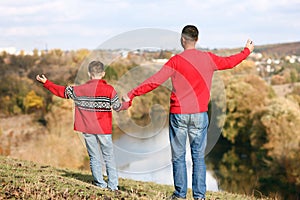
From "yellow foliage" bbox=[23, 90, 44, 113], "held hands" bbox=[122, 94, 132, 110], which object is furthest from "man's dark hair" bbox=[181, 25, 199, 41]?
"yellow foliage" bbox=[23, 90, 44, 113]

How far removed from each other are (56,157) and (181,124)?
892 inches

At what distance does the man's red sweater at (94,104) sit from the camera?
7.04m

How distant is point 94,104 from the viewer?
7043 millimetres

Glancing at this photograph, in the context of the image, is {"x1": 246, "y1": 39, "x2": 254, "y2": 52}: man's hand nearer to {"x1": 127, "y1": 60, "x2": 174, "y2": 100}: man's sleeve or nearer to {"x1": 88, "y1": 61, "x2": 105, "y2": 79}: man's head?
{"x1": 127, "y1": 60, "x2": 174, "y2": 100}: man's sleeve

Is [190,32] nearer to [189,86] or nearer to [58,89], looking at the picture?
[189,86]

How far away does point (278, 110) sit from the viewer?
144 feet

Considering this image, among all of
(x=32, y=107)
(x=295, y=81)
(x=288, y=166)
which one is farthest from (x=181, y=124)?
(x=295, y=81)

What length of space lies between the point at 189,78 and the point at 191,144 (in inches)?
38.3

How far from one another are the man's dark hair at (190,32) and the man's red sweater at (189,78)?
18 centimetres

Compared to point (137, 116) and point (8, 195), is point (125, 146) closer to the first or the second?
point (137, 116)

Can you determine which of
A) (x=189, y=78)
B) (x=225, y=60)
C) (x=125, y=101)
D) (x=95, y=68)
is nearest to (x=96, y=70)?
(x=95, y=68)

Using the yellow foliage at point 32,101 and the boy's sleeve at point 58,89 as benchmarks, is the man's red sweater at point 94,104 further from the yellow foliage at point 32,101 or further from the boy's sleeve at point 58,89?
the yellow foliage at point 32,101

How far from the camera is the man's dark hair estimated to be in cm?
649

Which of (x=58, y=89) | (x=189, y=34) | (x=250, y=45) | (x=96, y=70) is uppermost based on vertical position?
(x=189, y=34)
